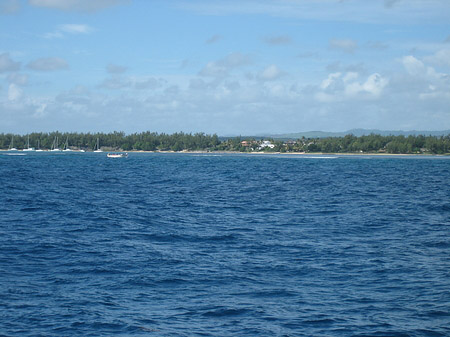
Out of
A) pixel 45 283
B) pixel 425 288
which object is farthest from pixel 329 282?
pixel 45 283

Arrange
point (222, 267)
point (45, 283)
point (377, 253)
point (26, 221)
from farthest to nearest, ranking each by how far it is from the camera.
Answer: point (26, 221)
point (377, 253)
point (222, 267)
point (45, 283)

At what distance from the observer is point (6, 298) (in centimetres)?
1800

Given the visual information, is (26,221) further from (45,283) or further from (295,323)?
(295,323)

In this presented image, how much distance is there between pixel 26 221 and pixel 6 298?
1827 cm

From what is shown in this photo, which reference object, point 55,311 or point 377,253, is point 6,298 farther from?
point 377,253

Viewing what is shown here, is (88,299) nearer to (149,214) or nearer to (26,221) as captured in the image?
(26,221)

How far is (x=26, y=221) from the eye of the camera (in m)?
35.3

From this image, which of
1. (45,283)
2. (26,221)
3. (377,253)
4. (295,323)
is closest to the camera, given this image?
(295,323)

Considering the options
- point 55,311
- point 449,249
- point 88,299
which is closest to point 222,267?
point 88,299

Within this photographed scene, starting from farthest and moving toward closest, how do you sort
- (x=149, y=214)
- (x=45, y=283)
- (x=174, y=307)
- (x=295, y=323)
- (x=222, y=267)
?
(x=149, y=214) < (x=222, y=267) < (x=45, y=283) < (x=174, y=307) < (x=295, y=323)

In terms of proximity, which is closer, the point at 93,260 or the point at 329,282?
the point at 329,282

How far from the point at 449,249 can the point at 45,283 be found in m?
20.2

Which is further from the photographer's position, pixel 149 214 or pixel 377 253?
pixel 149 214

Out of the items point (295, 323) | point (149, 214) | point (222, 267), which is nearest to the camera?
point (295, 323)
